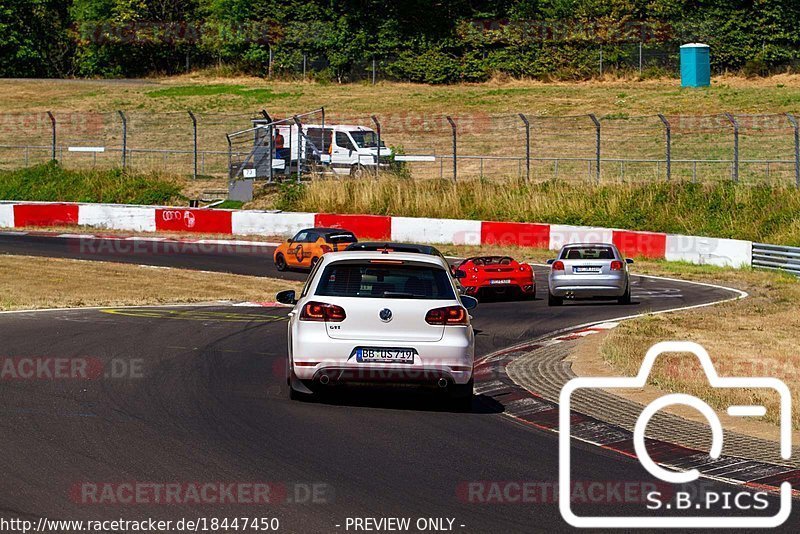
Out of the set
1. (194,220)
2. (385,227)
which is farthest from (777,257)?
(194,220)

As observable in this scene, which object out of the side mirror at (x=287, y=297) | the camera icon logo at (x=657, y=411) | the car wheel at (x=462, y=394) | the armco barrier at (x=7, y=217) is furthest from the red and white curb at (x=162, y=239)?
the car wheel at (x=462, y=394)

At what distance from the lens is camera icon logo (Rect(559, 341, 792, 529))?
26.5 ft

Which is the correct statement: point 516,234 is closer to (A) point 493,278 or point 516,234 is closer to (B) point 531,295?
(B) point 531,295

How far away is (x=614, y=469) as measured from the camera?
966 centimetres

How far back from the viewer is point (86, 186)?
4731cm

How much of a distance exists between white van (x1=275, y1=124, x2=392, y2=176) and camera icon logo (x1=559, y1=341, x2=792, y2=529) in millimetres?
26706

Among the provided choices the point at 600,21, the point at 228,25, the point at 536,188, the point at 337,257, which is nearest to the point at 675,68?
the point at 600,21

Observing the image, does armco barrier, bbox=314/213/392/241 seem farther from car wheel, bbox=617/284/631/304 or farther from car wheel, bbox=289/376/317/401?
car wheel, bbox=289/376/317/401

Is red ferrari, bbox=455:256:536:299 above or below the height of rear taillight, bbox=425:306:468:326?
below

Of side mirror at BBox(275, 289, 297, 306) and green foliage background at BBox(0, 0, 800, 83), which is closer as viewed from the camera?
side mirror at BBox(275, 289, 297, 306)

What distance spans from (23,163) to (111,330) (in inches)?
1513

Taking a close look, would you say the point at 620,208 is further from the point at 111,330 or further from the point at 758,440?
the point at 758,440

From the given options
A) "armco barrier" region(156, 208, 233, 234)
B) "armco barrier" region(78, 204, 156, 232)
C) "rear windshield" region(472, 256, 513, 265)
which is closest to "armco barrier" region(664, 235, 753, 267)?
"rear windshield" region(472, 256, 513, 265)

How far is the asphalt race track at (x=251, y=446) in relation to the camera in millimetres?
8188
